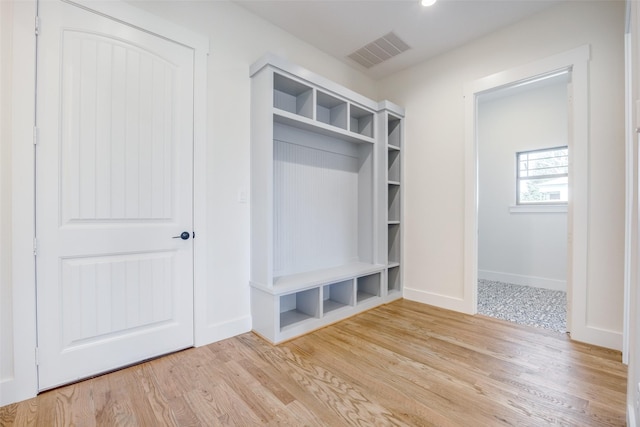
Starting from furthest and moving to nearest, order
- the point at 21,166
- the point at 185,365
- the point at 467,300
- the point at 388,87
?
the point at 388,87
the point at 467,300
the point at 185,365
the point at 21,166

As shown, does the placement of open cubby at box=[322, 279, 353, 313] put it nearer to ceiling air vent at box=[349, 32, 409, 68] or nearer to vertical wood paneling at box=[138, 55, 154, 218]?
vertical wood paneling at box=[138, 55, 154, 218]

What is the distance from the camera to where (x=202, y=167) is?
2199mm

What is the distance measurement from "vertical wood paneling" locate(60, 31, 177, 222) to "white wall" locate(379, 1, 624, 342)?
252 centimetres

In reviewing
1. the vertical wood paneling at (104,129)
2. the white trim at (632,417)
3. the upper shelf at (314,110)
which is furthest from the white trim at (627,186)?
the vertical wood paneling at (104,129)

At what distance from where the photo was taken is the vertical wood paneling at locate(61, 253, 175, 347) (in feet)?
5.67

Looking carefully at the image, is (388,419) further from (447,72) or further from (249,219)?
(447,72)

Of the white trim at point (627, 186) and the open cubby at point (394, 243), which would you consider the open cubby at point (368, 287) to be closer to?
the open cubby at point (394, 243)

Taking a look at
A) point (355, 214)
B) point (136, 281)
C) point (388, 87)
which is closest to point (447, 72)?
point (388, 87)

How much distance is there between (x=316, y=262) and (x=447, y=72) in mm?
2430

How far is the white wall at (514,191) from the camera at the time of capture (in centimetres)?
381

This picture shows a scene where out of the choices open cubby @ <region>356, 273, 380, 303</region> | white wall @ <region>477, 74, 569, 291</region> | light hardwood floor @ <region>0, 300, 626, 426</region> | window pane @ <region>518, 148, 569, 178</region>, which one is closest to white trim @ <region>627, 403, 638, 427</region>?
light hardwood floor @ <region>0, 300, 626, 426</region>

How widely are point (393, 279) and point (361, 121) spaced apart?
191 centimetres

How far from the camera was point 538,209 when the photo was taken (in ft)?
13.0

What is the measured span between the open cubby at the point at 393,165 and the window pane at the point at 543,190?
206 centimetres
